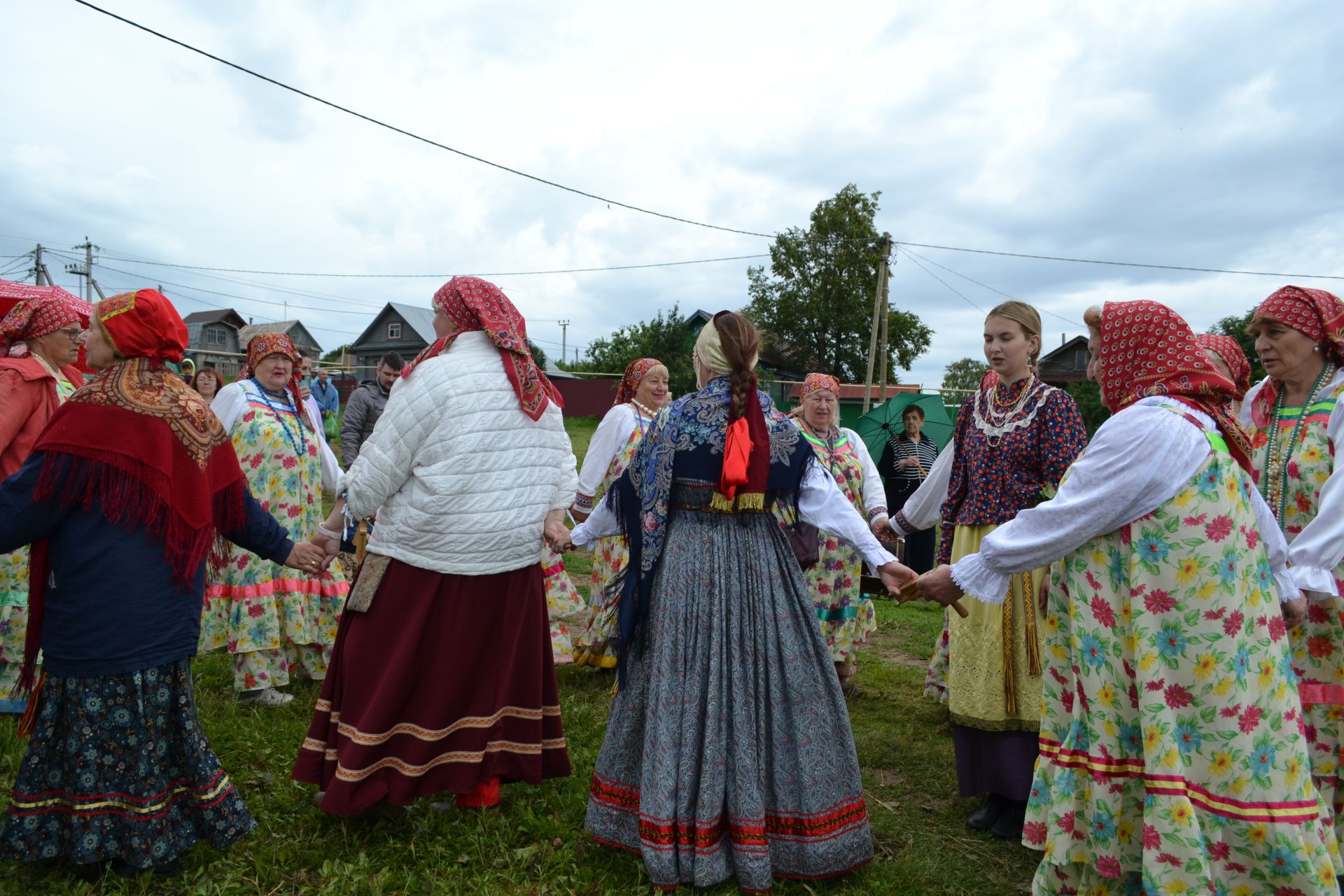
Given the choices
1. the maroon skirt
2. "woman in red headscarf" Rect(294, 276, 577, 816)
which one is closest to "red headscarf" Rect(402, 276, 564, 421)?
"woman in red headscarf" Rect(294, 276, 577, 816)

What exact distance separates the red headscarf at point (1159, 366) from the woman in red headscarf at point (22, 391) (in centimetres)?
436

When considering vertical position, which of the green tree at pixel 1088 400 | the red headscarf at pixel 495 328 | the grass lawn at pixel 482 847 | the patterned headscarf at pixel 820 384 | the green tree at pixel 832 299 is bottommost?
the grass lawn at pixel 482 847

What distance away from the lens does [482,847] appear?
10.9 ft

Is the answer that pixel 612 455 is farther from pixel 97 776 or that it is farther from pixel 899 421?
pixel 899 421

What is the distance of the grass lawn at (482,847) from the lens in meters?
3.06

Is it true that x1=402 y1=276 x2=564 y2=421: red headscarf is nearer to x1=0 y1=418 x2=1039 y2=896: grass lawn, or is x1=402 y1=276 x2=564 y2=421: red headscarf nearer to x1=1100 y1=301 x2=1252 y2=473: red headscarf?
x1=0 y1=418 x2=1039 y2=896: grass lawn

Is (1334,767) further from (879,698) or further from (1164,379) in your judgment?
(879,698)

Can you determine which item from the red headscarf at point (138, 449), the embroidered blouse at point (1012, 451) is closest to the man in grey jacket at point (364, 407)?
the red headscarf at point (138, 449)

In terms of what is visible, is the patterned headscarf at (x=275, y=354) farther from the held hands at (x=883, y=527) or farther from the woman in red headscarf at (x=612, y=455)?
the held hands at (x=883, y=527)

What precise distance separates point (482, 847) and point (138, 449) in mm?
1857

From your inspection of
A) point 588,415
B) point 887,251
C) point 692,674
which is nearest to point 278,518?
point 692,674

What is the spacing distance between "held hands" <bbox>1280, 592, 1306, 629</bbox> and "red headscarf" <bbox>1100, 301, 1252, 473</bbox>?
0.51 meters

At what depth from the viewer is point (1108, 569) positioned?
2551 mm

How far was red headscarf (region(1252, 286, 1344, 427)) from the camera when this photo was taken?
A: 10.6ft
